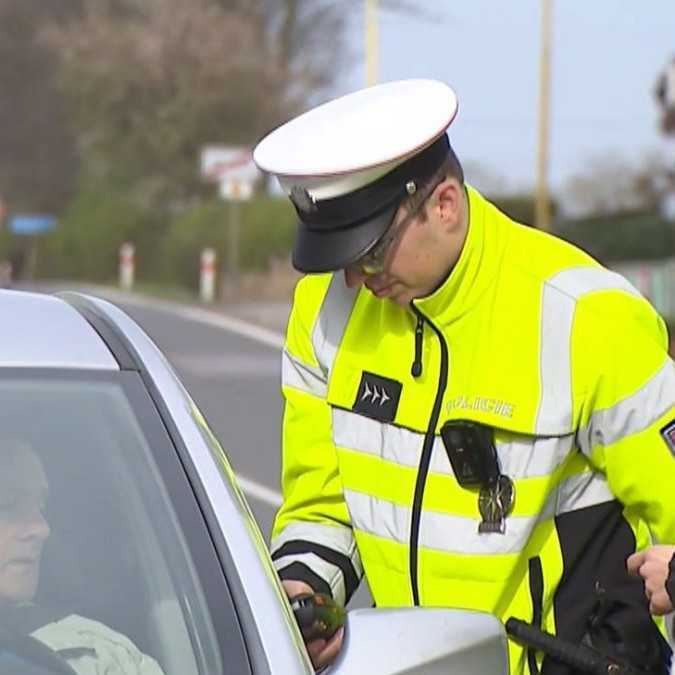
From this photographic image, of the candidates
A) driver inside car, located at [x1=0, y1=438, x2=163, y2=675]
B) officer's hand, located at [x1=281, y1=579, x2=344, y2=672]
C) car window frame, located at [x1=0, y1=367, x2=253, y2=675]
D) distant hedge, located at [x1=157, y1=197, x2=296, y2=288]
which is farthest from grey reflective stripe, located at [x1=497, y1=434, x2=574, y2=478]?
distant hedge, located at [x1=157, y1=197, x2=296, y2=288]

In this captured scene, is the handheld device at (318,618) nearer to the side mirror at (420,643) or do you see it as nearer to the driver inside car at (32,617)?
the side mirror at (420,643)

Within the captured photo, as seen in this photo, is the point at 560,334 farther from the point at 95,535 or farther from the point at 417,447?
the point at 95,535

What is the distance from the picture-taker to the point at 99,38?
43531 mm

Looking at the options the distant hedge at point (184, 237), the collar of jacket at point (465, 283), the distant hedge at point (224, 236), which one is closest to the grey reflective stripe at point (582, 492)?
the collar of jacket at point (465, 283)

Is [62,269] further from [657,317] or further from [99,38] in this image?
[657,317]

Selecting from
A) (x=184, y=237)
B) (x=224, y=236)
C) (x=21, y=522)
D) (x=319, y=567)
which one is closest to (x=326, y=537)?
(x=319, y=567)

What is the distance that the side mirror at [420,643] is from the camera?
2387 millimetres

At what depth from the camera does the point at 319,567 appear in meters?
3.03

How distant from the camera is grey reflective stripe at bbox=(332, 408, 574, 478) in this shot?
2820 mm

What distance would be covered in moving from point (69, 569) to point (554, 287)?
3.09ft

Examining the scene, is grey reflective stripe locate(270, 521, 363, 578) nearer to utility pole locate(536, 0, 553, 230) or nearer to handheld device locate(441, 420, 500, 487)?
handheld device locate(441, 420, 500, 487)

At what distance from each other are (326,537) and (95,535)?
0.72 metres

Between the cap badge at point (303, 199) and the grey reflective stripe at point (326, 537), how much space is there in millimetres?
566

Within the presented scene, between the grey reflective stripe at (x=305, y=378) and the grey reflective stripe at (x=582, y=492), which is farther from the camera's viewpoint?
the grey reflective stripe at (x=305, y=378)
